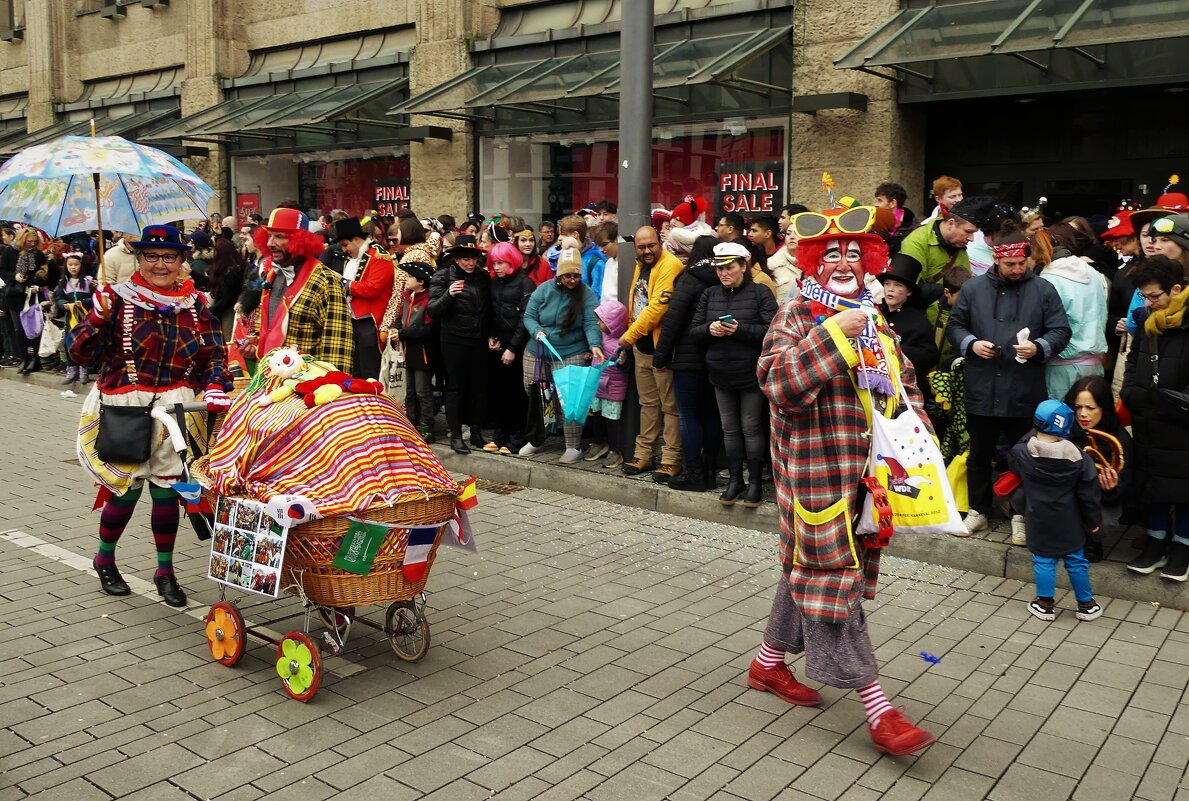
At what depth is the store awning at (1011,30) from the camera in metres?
9.62

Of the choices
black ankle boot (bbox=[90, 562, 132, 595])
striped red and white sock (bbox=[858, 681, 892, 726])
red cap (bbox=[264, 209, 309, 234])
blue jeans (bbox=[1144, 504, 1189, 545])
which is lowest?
black ankle boot (bbox=[90, 562, 132, 595])

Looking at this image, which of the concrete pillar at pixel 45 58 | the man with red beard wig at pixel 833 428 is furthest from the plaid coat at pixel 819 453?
the concrete pillar at pixel 45 58

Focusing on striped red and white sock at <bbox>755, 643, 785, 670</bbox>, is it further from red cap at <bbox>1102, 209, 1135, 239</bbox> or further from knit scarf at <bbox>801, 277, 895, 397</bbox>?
red cap at <bbox>1102, 209, 1135, 239</bbox>

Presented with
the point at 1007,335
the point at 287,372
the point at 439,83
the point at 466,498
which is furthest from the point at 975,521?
the point at 439,83

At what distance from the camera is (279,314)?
722cm

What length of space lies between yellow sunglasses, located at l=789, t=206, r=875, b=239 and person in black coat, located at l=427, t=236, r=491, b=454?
5.41 metres

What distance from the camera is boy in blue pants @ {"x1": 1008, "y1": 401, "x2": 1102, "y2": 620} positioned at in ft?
20.2

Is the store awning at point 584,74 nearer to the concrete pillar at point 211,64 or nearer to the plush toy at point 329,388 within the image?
the concrete pillar at point 211,64

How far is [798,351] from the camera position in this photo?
14.6 ft

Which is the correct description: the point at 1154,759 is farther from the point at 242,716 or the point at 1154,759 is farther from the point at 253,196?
the point at 253,196

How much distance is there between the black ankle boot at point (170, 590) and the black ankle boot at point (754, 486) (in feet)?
12.7

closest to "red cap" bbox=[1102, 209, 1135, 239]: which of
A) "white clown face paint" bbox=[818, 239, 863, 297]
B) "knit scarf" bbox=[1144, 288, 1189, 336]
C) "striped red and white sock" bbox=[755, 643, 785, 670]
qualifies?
"knit scarf" bbox=[1144, 288, 1189, 336]

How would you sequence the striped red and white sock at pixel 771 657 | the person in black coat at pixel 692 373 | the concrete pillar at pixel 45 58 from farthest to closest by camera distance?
the concrete pillar at pixel 45 58, the person in black coat at pixel 692 373, the striped red and white sock at pixel 771 657

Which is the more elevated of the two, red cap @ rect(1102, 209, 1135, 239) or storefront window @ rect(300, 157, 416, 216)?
storefront window @ rect(300, 157, 416, 216)
